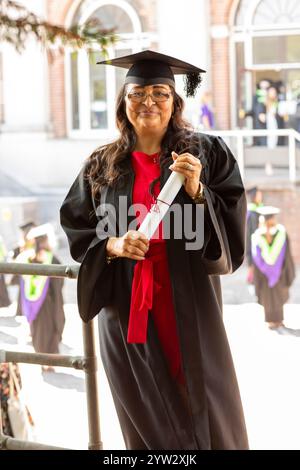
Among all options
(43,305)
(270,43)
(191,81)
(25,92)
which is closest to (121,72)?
(25,92)

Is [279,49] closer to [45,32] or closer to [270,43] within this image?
[270,43]

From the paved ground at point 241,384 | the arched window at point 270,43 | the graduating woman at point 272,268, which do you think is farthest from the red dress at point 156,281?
the arched window at point 270,43

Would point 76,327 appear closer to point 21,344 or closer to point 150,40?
point 21,344

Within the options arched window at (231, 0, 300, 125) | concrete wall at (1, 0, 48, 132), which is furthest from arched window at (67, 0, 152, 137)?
arched window at (231, 0, 300, 125)

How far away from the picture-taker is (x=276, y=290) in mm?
6934

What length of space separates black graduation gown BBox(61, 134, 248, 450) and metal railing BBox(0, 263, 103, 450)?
44 mm

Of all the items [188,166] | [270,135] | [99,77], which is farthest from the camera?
[99,77]

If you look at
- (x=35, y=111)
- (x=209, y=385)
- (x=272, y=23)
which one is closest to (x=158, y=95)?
(x=209, y=385)

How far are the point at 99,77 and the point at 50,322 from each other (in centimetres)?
466

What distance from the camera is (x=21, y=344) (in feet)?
22.3

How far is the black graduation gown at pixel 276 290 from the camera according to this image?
6879mm

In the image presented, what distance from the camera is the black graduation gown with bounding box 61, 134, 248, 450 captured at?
1.60 metres

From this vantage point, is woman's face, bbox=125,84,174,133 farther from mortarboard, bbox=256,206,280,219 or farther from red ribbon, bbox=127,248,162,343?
mortarboard, bbox=256,206,280,219

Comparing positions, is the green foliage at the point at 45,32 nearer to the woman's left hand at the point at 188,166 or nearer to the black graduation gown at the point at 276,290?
the woman's left hand at the point at 188,166
